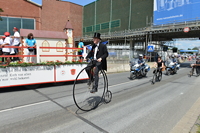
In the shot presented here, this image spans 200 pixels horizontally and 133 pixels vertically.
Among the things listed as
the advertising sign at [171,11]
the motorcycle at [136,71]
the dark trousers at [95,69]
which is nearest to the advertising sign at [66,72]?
the dark trousers at [95,69]

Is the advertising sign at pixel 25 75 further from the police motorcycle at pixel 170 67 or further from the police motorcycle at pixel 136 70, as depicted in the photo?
the police motorcycle at pixel 170 67

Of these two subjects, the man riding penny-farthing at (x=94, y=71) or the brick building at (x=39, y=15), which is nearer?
the man riding penny-farthing at (x=94, y=71)

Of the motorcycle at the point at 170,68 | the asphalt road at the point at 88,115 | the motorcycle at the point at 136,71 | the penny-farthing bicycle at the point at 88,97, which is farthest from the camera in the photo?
the motorcycle at the point at 170,68

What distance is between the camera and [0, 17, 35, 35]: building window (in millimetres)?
40662

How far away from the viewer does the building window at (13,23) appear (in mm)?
40662

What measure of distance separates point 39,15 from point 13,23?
42.5ft

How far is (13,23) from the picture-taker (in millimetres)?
42688

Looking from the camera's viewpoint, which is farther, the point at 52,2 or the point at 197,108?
the point at 52,2

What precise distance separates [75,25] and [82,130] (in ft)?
237

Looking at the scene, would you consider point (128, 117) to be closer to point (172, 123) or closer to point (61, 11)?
point (172, 123)

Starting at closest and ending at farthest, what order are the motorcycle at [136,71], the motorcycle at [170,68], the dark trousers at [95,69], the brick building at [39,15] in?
the dark trousers at [95,69] → the motorcycle at [136,71] → the motorcycle at [170,68] → the brick building at [39,15]

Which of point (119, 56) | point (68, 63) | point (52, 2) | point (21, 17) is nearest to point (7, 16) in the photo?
point (21, 17)

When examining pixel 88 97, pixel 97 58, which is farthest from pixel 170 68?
pixel 97 58

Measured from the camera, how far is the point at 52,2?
60312 millimetres
